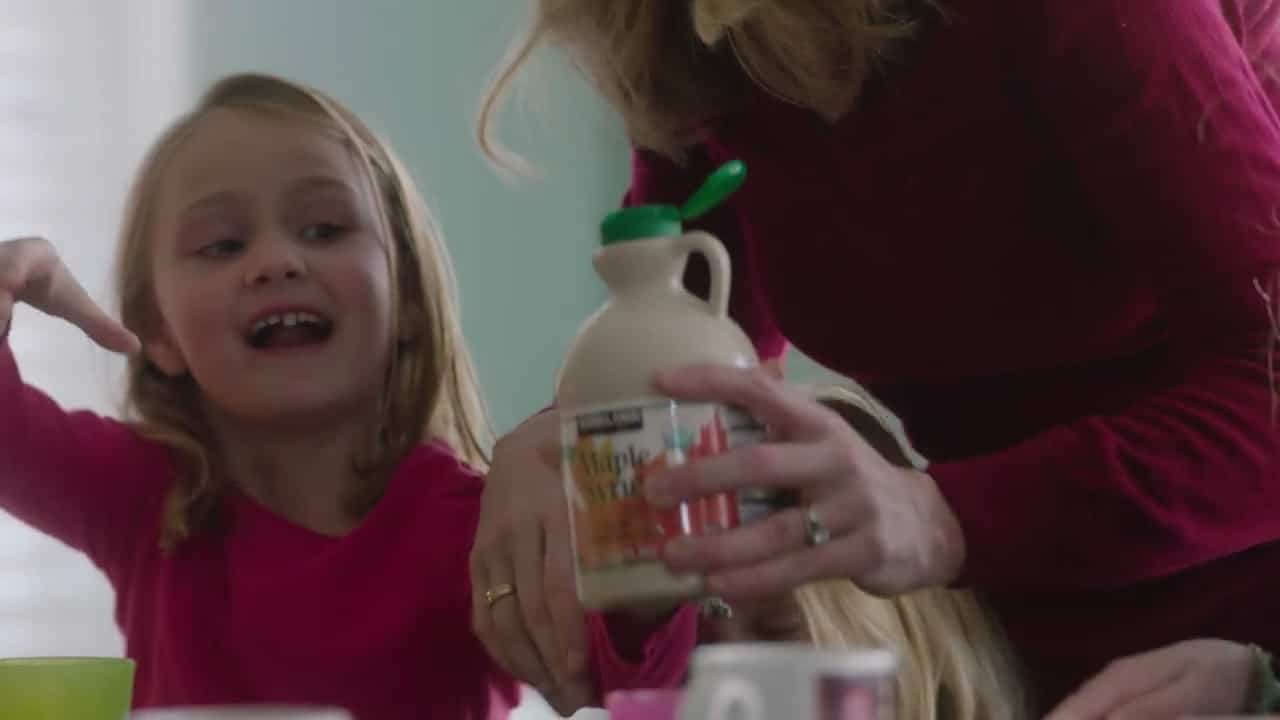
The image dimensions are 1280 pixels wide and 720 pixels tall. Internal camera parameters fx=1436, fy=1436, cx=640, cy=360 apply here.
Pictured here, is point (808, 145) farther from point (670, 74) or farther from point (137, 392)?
point (137, 392)

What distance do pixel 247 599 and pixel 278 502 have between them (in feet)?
0.28

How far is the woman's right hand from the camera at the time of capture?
928mm

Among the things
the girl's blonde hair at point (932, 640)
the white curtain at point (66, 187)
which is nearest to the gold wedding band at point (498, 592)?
the girl's blonde hair at point (932, 640)

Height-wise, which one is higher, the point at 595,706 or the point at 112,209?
the point at 112,209

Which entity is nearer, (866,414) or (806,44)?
(806,44)

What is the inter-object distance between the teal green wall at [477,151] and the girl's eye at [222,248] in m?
0.64

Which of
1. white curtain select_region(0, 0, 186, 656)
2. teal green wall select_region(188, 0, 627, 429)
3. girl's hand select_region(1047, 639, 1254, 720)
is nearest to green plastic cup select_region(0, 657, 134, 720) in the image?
girl's hand select_region(1047, 639, 1254, 720)

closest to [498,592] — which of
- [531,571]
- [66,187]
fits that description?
[531,571]

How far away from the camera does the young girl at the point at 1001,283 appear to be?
716mm

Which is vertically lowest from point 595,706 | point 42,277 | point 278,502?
point 595,706

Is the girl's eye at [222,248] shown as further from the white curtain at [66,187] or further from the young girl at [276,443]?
the white curtain at [66,187]

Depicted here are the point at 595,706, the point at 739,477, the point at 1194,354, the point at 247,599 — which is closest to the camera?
the point at 739,477

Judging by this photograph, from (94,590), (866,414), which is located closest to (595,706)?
(866,414)

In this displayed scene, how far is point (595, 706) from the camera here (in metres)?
0.90
